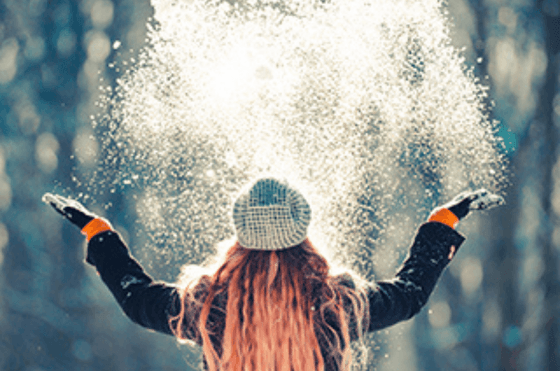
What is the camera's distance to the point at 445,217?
1872mm

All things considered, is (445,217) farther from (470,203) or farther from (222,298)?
(222,298)

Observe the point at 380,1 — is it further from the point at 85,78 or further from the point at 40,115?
the point at 40,115

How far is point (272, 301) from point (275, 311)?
0.10 feet

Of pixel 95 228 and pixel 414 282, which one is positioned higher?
pixel 95 228

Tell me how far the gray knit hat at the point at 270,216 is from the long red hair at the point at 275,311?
6cm

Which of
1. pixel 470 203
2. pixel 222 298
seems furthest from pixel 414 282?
pixel 222 298

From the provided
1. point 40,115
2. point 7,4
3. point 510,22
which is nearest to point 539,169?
point 510,22

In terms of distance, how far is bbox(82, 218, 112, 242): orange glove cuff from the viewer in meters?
1.84

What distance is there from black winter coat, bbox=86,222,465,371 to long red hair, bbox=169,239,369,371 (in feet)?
0.09

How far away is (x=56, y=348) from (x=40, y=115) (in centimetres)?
339

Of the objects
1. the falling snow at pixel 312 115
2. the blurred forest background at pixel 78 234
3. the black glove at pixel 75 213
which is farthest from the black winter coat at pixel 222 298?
the blurred forest background at pixel 78 234

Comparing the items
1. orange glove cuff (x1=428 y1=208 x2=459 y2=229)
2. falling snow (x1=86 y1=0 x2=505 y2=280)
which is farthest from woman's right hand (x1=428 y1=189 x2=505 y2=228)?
falling snow (x1=86 y1=0 x2=505 y2=280)

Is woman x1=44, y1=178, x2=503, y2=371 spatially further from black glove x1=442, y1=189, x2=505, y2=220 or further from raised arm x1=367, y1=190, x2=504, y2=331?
black glove x1=442, y1=189, x2=505, y2=220

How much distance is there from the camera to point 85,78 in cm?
802
